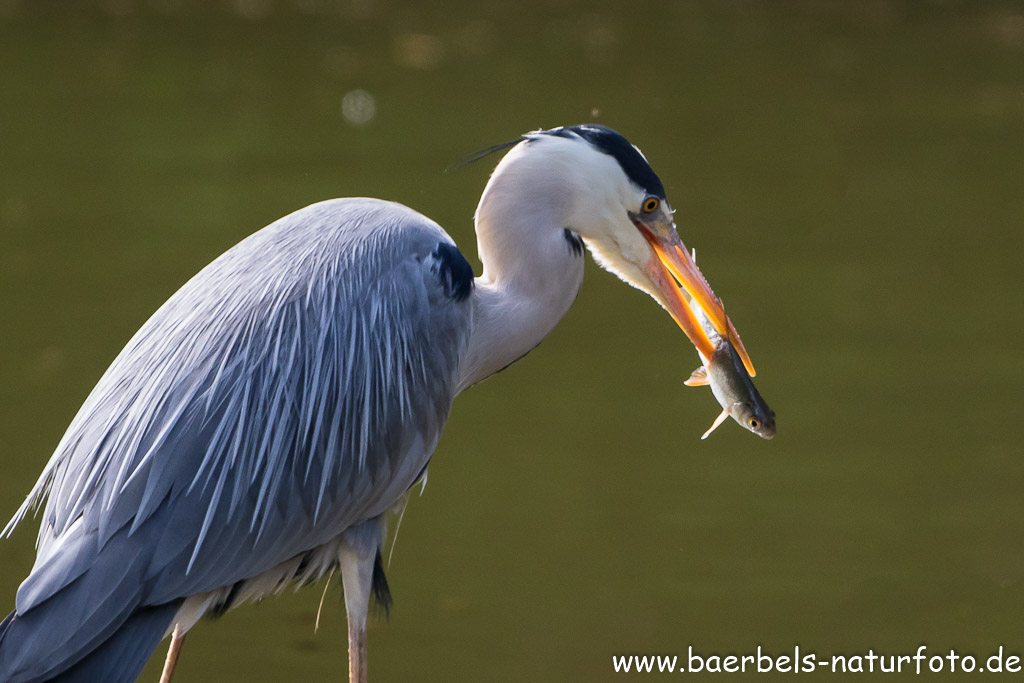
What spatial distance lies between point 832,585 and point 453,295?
1871mm

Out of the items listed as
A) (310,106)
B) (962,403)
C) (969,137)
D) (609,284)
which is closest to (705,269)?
(609,284)

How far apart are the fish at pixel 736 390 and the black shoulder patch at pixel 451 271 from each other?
2.19 feet

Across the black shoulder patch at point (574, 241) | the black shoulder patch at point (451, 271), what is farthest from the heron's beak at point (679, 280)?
the black shoulder patch at point (451, 271)

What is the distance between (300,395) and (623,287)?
4.07 meters

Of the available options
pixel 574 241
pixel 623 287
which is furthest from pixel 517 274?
pixel 623 287

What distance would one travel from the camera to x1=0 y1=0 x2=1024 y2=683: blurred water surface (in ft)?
14.6

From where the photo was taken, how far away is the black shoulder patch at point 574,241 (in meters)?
3.61

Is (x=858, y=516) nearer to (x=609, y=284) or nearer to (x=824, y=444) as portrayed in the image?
(x=824, y=444)

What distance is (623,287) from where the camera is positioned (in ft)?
23.5

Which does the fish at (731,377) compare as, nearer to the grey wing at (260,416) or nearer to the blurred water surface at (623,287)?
the grey wing at (260,416)

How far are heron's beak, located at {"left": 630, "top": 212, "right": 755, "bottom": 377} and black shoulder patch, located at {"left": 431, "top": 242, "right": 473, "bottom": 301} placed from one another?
1.50 ft

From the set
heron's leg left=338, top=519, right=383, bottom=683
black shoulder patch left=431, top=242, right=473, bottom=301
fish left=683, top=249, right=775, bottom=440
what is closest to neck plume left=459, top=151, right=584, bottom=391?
black shoulder patch left=431, top=242, right=473, bottom=301

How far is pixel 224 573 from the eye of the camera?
3.09m

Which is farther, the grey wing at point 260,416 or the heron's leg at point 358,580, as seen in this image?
the heron's leg at point 358,580
